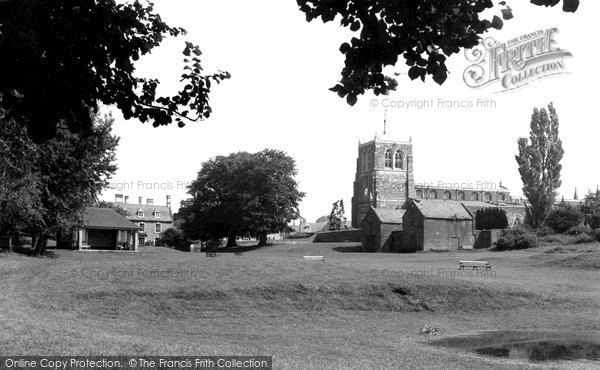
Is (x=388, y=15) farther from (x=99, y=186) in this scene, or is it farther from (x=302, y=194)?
(x=302, y=194)

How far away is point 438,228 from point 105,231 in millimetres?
39561

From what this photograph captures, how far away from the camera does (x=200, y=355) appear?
1165 cm

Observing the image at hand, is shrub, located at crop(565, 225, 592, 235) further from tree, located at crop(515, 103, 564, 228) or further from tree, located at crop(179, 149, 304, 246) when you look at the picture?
tree, located at crop(179, 149, 304, 246)

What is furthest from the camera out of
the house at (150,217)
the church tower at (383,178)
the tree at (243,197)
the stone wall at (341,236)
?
the house at (150,217)

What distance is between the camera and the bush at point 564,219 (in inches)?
2462

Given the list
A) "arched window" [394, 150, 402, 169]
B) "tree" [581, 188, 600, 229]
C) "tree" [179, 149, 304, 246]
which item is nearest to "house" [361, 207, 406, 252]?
"tree" [179, 149, 304, 246]

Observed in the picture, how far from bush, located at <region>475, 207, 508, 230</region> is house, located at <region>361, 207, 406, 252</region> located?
1156 cm

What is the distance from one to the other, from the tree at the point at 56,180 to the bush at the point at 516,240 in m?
35.9

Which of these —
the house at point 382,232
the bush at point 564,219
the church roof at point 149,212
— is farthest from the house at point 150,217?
the bush at point 564,219

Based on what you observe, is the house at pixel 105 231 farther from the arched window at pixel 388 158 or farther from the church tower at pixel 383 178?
the arched window at pixel 388 158

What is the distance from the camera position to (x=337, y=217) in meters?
127

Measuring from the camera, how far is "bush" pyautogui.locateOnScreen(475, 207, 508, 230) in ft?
258

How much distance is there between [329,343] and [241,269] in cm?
1283

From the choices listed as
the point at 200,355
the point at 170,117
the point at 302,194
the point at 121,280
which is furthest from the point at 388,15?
the point at 302,194
